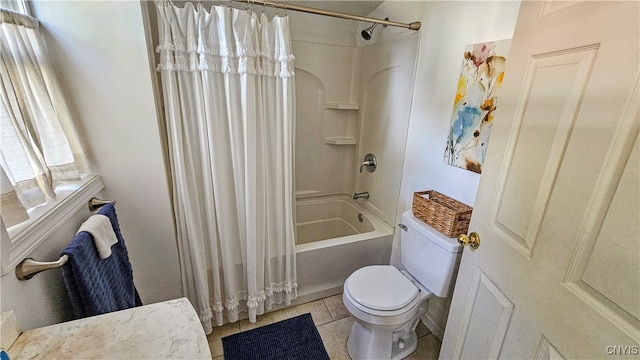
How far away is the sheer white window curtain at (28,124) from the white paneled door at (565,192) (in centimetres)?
141

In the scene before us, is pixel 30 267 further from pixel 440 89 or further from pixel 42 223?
pixel 440 89

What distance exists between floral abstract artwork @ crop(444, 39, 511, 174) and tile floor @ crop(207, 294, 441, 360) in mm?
1149

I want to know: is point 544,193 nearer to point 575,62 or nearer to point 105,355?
point 575,62

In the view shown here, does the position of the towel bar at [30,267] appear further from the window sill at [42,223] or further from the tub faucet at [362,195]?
the tub faucet at [362,195]

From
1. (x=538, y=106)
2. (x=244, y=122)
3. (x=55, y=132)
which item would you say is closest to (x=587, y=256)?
(x=538, y=106)

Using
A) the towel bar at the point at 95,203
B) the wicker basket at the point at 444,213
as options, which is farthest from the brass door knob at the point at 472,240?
the towel bar at the point at 95,203

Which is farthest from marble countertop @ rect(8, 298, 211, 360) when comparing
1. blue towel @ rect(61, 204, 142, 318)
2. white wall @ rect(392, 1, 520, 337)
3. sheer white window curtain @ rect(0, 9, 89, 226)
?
white wall @ rect(392, 1, 520, 337)

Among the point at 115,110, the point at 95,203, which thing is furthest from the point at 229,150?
the point at 95,203

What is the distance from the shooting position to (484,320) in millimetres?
950

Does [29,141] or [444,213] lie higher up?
[29,141]

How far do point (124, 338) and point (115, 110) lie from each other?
3.16 feet

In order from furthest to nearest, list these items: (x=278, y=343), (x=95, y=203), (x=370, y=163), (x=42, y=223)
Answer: (x=370, y=163) → (x=278, y=343) → (x=95, y=203) → (x=42, y=223)

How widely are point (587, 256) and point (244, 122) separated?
1386mm

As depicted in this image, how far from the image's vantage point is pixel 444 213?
4.36ft
